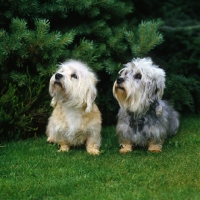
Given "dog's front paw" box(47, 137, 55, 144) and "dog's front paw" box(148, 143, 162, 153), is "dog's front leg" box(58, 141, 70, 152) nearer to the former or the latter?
"dog's front paw" box(47, 137, 55, 144)

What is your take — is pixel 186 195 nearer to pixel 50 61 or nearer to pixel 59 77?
pixel 59 77

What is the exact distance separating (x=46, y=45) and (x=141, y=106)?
1.50 metres

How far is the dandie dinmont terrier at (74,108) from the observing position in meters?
5.39

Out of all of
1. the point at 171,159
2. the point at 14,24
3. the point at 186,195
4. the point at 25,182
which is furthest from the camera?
the point at 14,24

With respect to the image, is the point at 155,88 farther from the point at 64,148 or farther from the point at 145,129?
the point at 64,148

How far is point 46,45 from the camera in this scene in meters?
5.80

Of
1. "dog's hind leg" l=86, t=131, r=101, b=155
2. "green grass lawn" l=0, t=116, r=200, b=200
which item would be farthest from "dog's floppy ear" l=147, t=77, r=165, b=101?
"dog's hind leg" l=86, t=131, r=101, b=155

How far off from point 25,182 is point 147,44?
110 inches

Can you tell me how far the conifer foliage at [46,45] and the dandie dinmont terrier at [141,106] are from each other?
34.5 inches

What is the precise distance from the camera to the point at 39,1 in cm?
617

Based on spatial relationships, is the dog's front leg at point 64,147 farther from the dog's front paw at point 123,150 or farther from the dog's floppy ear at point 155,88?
the dog's floppy ear at point 155,88

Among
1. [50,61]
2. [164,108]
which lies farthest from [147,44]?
[50,61]

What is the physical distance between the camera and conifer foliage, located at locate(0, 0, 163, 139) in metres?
5.83

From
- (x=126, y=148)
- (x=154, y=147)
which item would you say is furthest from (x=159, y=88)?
(x=126, y=148)
